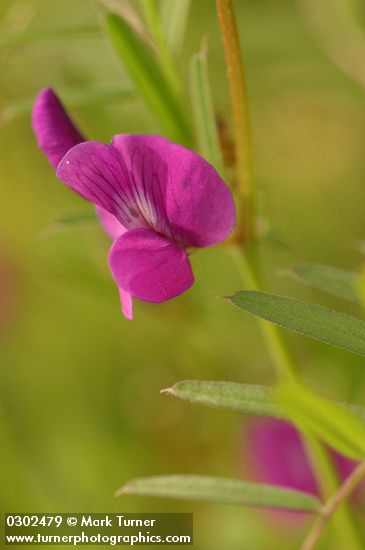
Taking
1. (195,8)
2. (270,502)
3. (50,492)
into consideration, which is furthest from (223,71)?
(270,502)

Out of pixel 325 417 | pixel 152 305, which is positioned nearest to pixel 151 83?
pixel 325 417

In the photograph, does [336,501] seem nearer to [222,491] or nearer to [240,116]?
[222,491]

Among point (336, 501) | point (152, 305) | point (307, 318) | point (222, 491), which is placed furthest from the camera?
point (152, 305)

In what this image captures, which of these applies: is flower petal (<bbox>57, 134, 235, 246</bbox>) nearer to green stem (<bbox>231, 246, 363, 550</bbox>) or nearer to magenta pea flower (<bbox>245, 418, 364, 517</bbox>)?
green stem (<bbox>231, 246, 363, 550</bbox>)

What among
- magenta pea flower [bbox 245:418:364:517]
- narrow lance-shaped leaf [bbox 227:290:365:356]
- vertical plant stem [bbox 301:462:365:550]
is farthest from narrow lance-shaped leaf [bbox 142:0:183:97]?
magenta pea flower [bbox 245:418:364:517]

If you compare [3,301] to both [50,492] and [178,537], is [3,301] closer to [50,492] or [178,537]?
[50,492]

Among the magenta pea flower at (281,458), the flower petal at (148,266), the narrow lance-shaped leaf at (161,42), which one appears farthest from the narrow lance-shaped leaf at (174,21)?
the magenta pea flower at (281,458)
